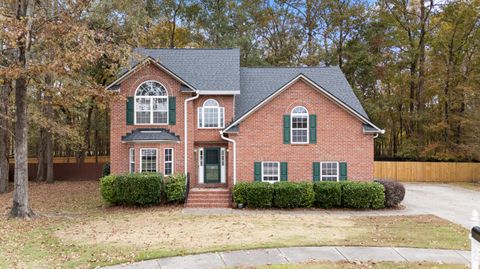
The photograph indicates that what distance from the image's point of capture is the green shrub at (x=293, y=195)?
17891 millimetres

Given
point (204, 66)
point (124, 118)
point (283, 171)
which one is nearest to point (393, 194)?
point (283, 171)

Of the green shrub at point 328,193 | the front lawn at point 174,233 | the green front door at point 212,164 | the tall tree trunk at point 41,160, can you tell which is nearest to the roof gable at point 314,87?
the green front door at point 212,164

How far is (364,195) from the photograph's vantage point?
17938 mm

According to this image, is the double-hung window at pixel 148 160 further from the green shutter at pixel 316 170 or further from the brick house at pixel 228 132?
the green shutter at pixel 316 170

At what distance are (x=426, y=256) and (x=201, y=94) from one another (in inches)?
561

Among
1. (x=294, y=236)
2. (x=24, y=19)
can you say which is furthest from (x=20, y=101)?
(x=294, y=236)

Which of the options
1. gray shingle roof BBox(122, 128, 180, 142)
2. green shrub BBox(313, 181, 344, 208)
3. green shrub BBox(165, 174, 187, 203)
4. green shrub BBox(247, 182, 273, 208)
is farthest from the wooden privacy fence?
green shrub BBox(165, 174, 187, 203)

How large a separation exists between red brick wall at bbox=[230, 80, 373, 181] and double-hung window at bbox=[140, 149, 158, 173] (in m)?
4.35

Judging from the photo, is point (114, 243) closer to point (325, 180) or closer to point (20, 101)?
point (20, 101)

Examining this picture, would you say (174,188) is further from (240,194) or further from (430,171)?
(430,171)

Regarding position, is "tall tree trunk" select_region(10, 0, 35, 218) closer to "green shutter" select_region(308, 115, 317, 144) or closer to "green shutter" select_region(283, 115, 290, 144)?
"green shutter" select_region(283, 115, 290, 144)

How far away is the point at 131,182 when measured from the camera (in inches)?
707

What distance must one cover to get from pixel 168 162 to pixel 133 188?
297cm

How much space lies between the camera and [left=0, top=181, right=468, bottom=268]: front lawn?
10.0 meters
